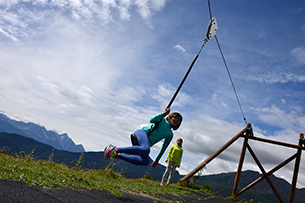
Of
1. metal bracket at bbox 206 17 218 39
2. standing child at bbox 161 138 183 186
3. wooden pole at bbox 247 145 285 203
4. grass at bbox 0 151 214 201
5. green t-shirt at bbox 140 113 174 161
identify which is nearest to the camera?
grass at bbox 0 151 214 201

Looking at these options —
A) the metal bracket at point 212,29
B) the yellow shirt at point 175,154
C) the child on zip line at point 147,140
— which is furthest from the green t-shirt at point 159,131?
the yellow shirt at point 175,154

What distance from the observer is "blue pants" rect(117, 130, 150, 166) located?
164 inches

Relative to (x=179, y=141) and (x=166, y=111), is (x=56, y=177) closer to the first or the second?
(x=166, y=111)

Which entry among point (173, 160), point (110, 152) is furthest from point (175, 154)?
point (110, 152)

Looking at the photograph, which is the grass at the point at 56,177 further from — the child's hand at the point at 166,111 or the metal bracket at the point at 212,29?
the metal bracket at the point at 212,29

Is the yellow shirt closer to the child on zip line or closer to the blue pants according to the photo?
the child on zip line

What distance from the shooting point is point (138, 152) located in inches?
165

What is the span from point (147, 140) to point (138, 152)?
1.13 feet

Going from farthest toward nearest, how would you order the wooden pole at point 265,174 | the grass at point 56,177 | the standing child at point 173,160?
the standing child at point 173,160, the wooden pole at point 265,174, the grass at point 56,177

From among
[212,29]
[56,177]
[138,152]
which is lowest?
[56,177]

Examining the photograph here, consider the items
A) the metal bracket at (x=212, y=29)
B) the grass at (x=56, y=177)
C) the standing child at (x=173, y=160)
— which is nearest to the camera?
the grass at (x=56, y=177)

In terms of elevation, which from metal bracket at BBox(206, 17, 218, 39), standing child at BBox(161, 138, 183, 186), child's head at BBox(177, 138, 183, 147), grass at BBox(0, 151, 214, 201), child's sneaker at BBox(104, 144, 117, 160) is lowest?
grass at BBox(0, 151, 214, 201)

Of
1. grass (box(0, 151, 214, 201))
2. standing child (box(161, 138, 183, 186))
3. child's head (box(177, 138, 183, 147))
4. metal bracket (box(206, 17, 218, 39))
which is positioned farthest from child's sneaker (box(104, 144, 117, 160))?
child's head (box(177, 138, 183, 147))

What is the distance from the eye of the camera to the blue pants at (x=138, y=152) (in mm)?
4172
